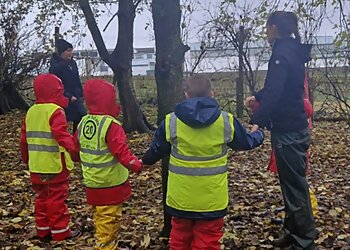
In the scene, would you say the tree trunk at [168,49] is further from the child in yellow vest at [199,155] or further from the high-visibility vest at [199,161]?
the high-visibility vest at [199,161]

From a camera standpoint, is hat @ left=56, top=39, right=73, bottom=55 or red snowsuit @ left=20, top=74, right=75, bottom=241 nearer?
red snowsuit @ left=20, top=74, right=75, bottom=241

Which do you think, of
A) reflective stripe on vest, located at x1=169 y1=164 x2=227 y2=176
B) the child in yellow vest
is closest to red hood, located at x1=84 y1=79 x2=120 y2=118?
the child in yellow vest

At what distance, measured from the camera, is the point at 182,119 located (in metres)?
3.70

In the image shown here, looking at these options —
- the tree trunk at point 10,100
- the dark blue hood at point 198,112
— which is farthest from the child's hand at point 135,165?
the tree trunk at point 10,100

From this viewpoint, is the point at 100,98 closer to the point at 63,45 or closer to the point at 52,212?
the point at 52,212

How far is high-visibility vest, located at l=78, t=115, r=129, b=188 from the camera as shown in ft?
14.2

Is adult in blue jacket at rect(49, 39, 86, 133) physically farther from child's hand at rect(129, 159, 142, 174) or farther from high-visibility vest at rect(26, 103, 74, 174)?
child's hand at rect(129, 159, 142, 174)

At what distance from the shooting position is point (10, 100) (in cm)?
1911

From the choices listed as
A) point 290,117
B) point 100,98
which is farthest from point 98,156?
point 290,117

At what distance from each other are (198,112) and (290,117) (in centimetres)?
100

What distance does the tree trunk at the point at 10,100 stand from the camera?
1860cm

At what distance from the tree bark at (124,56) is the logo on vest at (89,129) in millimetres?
7296

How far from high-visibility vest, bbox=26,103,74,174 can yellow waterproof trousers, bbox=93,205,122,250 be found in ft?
2.99

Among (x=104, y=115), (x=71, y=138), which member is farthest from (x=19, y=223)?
(x=104, y=115)
